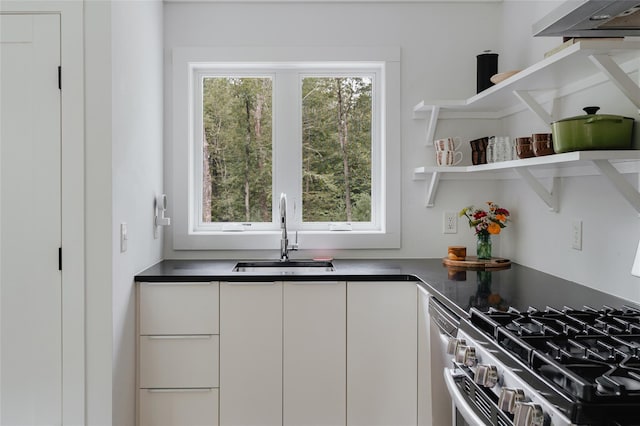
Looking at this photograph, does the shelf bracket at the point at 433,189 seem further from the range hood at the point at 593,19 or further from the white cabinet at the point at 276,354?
the range hood at the point at 593,19

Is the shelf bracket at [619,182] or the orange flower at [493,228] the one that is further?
the orange flower at [493,228]

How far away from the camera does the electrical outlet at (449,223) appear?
2.96 m

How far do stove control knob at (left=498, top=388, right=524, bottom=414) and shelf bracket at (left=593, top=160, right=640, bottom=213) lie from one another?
0.94m

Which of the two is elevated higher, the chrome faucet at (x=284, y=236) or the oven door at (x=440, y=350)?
the chrome faucet at (x=284, y=236)

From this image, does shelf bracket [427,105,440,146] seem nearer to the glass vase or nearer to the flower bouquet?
the flower bouquet

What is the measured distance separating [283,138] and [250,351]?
4.02 feet

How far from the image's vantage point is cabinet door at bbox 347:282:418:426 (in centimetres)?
237

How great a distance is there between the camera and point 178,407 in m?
2.36

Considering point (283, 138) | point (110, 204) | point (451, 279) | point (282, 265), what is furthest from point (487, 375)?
point (283, 138)

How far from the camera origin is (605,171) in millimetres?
1732

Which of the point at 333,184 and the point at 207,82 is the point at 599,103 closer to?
the point at 333,184

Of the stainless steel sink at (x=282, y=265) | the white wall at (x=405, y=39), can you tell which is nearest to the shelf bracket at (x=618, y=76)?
the white wall at (x=405, y=39)
